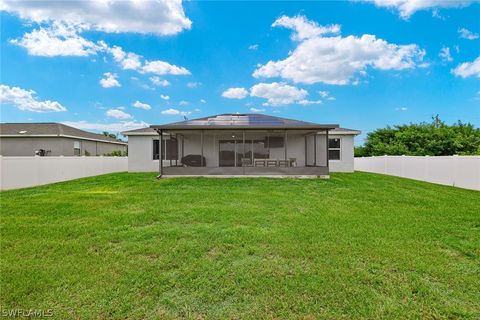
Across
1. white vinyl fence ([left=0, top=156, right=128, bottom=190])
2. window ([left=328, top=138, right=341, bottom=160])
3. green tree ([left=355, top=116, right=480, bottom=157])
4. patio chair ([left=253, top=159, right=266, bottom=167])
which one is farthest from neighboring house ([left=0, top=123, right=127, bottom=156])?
green tree ([left=355, top=116, right=480, bottom=157])

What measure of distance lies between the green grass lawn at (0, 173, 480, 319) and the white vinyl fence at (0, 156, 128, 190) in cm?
457

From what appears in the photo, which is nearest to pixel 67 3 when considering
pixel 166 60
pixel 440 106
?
pixel 166 60

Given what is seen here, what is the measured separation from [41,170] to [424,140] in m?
26.5

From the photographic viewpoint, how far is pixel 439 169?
559 inches

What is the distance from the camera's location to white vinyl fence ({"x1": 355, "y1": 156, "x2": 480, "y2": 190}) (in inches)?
484

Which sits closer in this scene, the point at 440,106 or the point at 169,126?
the point at 169,126

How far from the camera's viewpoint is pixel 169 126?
14.1 meters

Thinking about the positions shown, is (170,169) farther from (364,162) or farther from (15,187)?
(364,162)

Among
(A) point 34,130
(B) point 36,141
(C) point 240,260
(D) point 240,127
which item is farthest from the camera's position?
(A) point 34,130

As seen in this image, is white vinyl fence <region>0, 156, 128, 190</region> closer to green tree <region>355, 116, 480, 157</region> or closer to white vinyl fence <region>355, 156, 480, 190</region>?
white vinyl fence <region>355, 156, 480, 190</region>

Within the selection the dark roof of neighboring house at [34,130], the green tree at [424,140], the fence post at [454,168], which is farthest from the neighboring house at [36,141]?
the green tree at [424,140]

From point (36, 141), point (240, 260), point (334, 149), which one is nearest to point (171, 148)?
point (334, 149)

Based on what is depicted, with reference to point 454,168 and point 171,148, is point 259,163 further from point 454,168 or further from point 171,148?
point 454,168

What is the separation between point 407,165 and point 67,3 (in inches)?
751
